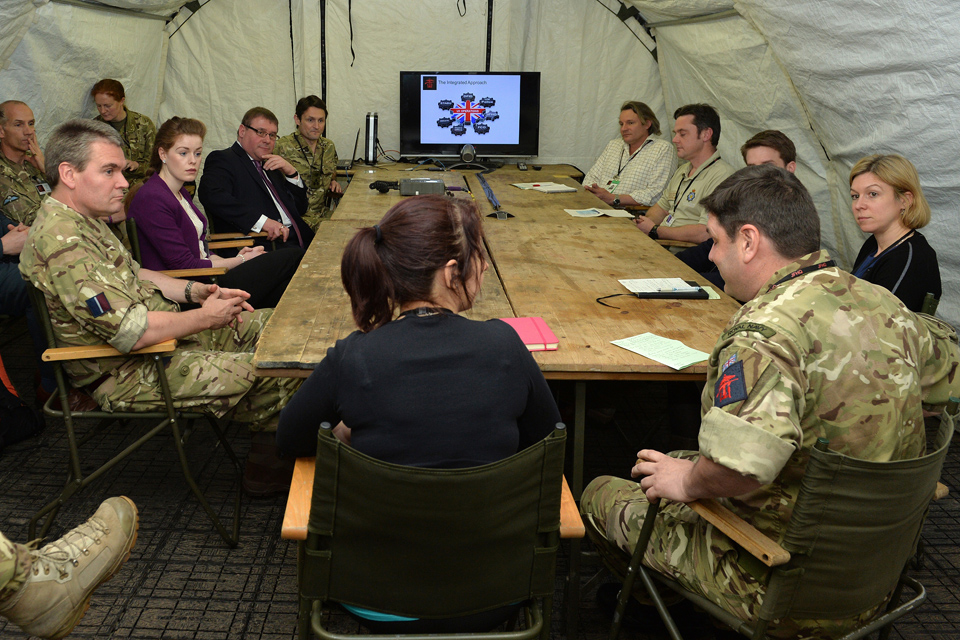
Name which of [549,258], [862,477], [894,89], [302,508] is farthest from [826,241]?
[302,508]

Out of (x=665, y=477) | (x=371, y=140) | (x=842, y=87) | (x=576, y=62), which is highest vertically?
(x=576, y=62)

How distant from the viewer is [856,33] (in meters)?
2.79

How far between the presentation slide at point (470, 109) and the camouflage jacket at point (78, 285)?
147 inches

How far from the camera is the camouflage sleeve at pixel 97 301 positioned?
196 centimetres

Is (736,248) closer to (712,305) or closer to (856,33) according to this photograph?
(712,305)

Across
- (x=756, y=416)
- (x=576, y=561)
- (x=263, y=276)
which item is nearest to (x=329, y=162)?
(x=263, y=276)

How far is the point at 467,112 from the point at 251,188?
2110 mm

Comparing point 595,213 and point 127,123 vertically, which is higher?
point 127,123

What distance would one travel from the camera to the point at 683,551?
4.91 feet

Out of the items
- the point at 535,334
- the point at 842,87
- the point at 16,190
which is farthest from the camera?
the point at 16,190

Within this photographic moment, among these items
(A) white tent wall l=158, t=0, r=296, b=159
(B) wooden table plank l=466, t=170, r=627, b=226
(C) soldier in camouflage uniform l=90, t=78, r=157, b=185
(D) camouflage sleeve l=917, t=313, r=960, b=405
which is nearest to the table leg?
(D) camouflage sleeve l=917, t=313, r=960, b=405

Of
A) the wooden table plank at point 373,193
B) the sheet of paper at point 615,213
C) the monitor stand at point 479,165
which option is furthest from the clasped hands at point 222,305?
the monitor stand at point 479,165

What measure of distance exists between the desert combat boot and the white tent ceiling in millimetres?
2420

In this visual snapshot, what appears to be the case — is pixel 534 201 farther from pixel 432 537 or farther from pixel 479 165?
pixel 432 537
